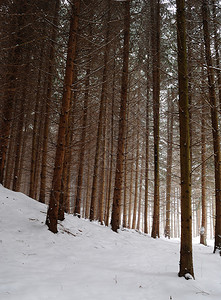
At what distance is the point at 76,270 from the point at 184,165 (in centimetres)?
301

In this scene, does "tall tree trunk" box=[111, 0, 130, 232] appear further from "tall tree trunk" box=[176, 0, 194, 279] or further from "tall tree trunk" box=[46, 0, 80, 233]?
"tall tree trunk" box=[176, 0, 194, 279]

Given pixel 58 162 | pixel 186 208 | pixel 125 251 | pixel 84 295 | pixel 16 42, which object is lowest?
pixel 125 251

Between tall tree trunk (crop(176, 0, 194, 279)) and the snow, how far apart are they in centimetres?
38

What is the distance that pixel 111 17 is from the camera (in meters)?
9.88

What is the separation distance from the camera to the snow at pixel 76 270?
2.79 metres

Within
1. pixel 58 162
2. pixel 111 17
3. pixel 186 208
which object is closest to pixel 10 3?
pixel 111 17

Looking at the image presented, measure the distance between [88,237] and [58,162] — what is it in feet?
9.35

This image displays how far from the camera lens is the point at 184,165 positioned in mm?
4055

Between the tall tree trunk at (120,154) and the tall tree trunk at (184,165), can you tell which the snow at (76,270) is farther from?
the tall tree trunk at (120,154)

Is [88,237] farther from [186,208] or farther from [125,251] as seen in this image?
[186,208]

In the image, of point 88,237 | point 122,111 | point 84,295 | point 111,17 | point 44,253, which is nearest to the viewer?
point 84,295

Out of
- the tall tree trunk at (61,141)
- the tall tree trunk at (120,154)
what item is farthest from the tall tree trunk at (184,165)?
the tall tree trunk at (120,154)

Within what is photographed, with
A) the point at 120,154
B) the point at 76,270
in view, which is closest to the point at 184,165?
the point at 76,270

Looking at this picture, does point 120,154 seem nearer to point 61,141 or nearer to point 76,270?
point 61,141
